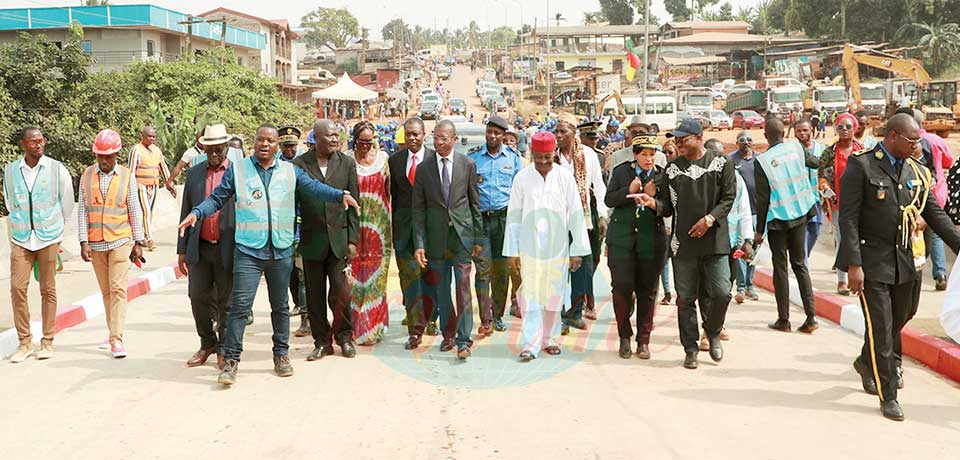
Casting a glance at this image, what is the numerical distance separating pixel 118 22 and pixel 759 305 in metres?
43.5

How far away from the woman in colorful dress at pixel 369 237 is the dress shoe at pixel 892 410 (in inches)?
156

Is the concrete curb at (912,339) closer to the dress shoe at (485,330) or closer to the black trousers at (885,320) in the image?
the black trousers at (885,320)

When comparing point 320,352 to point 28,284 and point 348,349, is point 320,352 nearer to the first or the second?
point 348,349

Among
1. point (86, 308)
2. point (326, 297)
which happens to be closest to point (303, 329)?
point (326, 297)

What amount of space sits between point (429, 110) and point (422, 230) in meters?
47.3

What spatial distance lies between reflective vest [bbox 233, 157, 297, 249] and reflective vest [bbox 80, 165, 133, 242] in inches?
54.3

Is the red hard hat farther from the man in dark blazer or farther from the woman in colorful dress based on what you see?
the woman in colorful dress

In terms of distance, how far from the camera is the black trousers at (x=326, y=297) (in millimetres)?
7301

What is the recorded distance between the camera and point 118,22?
4622cm

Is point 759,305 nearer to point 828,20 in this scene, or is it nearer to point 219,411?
point 219,411

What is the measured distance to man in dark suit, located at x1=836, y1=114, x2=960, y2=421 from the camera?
18.8 feet

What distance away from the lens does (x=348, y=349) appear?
24.4ft

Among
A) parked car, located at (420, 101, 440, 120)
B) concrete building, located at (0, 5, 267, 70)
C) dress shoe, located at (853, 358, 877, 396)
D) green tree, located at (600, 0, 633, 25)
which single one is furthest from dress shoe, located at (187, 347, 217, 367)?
green tree, located at (600, 0, 633, 25)

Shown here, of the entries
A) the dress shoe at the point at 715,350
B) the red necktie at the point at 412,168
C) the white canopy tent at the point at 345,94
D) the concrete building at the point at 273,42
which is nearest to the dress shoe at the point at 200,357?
the red necktie at the point at 412,168
